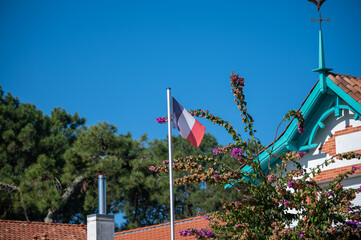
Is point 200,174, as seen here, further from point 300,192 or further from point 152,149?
point 152,149

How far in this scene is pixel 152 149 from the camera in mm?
40312

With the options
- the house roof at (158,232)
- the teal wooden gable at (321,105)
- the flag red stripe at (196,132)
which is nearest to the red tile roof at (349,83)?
the teal wooden gable at (321,105)

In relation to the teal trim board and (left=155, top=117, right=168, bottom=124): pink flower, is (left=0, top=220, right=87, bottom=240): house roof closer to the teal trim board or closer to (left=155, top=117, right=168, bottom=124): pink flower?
(left=155, top=117, right=168, bottom=124): pink flower

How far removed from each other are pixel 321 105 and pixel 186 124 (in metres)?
3.13

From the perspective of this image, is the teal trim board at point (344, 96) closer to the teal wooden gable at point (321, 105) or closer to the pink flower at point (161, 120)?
the teal wooden gable at point (321, 105)

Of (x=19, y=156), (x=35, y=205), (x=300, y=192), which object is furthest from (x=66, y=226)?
(x=19, y=156)

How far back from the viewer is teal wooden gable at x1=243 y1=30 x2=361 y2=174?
14.6m

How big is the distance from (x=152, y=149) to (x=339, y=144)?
26.1 meters

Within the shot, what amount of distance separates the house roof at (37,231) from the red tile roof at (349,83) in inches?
497

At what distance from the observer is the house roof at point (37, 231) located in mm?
23875

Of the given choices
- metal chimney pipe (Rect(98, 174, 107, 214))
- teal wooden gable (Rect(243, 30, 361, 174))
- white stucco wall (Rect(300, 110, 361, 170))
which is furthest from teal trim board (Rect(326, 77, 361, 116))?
metal chimney pipe (Rect(98, 174, 107, 214))

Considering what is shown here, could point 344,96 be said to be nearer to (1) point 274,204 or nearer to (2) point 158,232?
(1) point 274,204

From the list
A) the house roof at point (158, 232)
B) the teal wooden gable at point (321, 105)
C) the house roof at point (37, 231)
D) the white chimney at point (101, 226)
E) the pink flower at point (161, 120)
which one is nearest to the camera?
the pink flower at point (161, 120)

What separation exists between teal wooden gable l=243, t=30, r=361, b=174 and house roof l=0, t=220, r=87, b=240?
11.1 meters
